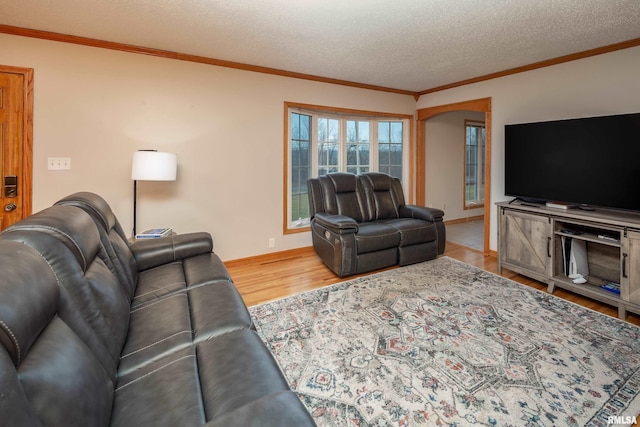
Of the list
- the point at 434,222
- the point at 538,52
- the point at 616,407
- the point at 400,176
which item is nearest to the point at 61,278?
the point at 616,407

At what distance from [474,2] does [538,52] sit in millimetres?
1522

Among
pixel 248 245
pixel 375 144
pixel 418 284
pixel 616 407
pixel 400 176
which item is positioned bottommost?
pixel 616 407

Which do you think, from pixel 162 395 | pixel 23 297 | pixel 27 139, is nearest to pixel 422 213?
pixel 162 395

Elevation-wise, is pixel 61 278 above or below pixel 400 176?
below

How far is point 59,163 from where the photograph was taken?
114 inches

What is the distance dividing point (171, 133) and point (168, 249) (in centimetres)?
158

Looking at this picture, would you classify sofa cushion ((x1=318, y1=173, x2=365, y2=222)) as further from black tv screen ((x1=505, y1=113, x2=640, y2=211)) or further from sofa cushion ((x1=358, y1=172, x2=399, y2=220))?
black tv screen ((x1=505, y1=113, x2=640, y2=211))

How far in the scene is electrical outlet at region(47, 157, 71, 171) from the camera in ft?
9.41

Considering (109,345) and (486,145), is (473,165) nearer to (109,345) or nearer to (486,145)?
(486,145)

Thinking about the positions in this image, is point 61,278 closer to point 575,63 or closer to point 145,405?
point 145,405

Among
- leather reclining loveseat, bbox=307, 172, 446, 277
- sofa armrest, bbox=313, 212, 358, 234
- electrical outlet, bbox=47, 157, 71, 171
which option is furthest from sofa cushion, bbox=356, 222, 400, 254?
electrical outlet, bbox=47, 157, 71, 171

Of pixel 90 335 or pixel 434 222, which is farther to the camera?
pixel 434 222

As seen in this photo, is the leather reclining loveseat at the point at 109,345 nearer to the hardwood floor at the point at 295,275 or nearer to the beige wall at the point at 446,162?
the hardwood floor at the point at 295,275

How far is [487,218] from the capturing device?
4.23 meters
